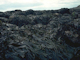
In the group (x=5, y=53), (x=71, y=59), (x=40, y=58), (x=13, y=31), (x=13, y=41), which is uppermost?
(x=13, y=31)

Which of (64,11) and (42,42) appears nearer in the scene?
(42,42)

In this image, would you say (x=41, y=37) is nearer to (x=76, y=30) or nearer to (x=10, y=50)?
(x=10, y=50)

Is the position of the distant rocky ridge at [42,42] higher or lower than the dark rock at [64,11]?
lower

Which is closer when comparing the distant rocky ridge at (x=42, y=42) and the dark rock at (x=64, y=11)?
the distant rocky ridge at (x=42, y=42)

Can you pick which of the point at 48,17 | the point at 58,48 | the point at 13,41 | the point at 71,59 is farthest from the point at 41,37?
the point at 48,17

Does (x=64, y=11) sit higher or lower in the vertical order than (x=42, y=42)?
higher

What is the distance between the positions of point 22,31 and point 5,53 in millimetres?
6258

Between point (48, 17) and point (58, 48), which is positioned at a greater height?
point (48, 17)

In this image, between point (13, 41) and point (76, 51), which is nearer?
point (13, 41)

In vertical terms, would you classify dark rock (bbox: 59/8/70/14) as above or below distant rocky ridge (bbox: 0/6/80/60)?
above

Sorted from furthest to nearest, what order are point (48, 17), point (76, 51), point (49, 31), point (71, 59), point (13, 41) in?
point (48, 17), point (49, 31), point (76, 51), point (71, 59), point (13, 41)

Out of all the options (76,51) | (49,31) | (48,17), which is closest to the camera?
(76,51)

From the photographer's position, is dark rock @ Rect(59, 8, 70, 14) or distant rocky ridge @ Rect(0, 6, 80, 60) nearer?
distant rocky ridge @ Rect(0, 6, 80, 60)

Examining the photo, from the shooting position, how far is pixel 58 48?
1777cm
